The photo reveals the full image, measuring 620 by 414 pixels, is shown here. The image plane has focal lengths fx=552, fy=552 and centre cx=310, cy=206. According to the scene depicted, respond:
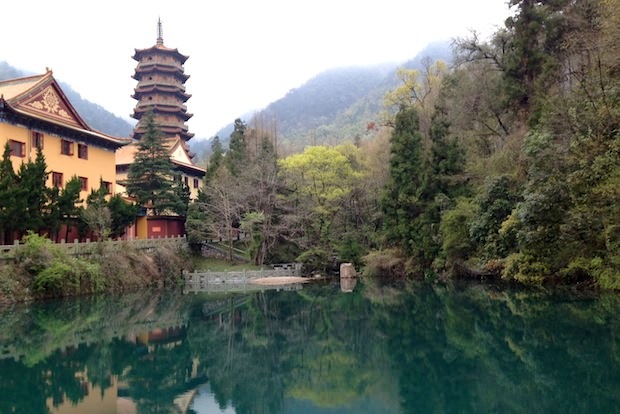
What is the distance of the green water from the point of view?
6.91 meters

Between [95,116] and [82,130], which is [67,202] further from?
[95,116]

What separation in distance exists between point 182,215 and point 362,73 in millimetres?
92955

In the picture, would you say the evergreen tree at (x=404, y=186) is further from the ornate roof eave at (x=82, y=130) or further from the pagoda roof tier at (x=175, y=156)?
the pagoda roof tier at (x=175, y=156)

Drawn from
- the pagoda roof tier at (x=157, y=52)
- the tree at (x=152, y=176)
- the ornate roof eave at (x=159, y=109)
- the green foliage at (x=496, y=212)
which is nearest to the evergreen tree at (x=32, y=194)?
the tree at (x=152, y=176)

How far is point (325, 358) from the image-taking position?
381 inches

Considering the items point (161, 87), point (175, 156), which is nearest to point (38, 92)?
point (175, 156)

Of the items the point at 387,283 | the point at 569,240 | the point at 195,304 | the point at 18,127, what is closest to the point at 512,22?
the point at 569,240

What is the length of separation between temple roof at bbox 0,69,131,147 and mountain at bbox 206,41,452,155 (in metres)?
46.3

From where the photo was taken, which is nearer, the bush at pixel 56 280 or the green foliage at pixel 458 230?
the bush at pixel 56 280

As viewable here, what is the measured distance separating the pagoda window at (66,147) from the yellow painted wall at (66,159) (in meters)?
0.17

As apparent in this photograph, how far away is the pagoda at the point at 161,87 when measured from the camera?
4297cm

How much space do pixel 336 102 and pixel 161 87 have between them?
6303cm

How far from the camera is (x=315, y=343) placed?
11.1 meters

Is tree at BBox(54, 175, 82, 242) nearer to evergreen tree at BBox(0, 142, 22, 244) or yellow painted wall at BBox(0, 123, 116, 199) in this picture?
evergreen tree at BBox(0, 142, 22, 244)
